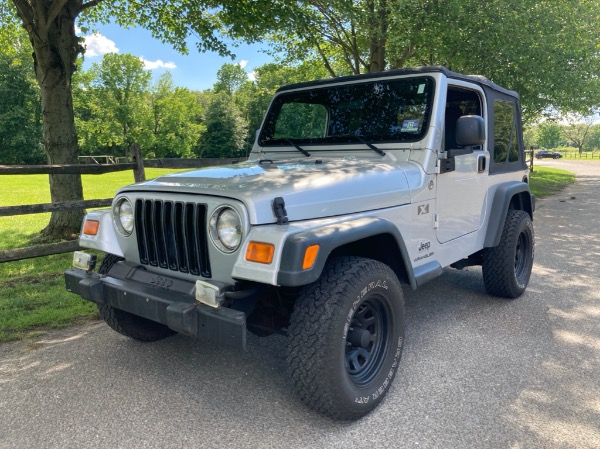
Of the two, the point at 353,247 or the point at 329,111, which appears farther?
the point at 329,111

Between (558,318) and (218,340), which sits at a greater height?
(218,340)

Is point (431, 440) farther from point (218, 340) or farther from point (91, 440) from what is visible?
point (91, 440)

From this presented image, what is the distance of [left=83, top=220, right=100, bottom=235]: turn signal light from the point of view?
3.15m

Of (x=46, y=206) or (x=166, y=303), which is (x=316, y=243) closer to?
(x=166, y=303)

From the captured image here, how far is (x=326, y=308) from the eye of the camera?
2365 mm

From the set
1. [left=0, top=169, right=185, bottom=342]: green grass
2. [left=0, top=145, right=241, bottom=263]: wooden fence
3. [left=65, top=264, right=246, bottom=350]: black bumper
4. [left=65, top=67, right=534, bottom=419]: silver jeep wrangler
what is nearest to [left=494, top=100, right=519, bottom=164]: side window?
[left=65, top=67, right=534, bottom=419]: silver jeep wrangler

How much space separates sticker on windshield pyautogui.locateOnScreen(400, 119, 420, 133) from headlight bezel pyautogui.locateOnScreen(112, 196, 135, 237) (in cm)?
206

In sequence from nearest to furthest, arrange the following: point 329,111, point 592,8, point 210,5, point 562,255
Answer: point 329,111 → point 562,255 → point 210,5 → point 592,8

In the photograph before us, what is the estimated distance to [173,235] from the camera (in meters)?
2.67

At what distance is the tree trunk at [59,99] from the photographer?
7.07m

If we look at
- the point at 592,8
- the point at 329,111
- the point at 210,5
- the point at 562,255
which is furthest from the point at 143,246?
the point at 592,8

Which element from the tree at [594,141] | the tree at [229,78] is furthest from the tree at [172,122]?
the tree at [594,141]

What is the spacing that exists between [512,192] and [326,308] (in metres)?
2.81

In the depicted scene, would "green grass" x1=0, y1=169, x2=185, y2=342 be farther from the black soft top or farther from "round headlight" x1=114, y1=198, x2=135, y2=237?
the black soft top
